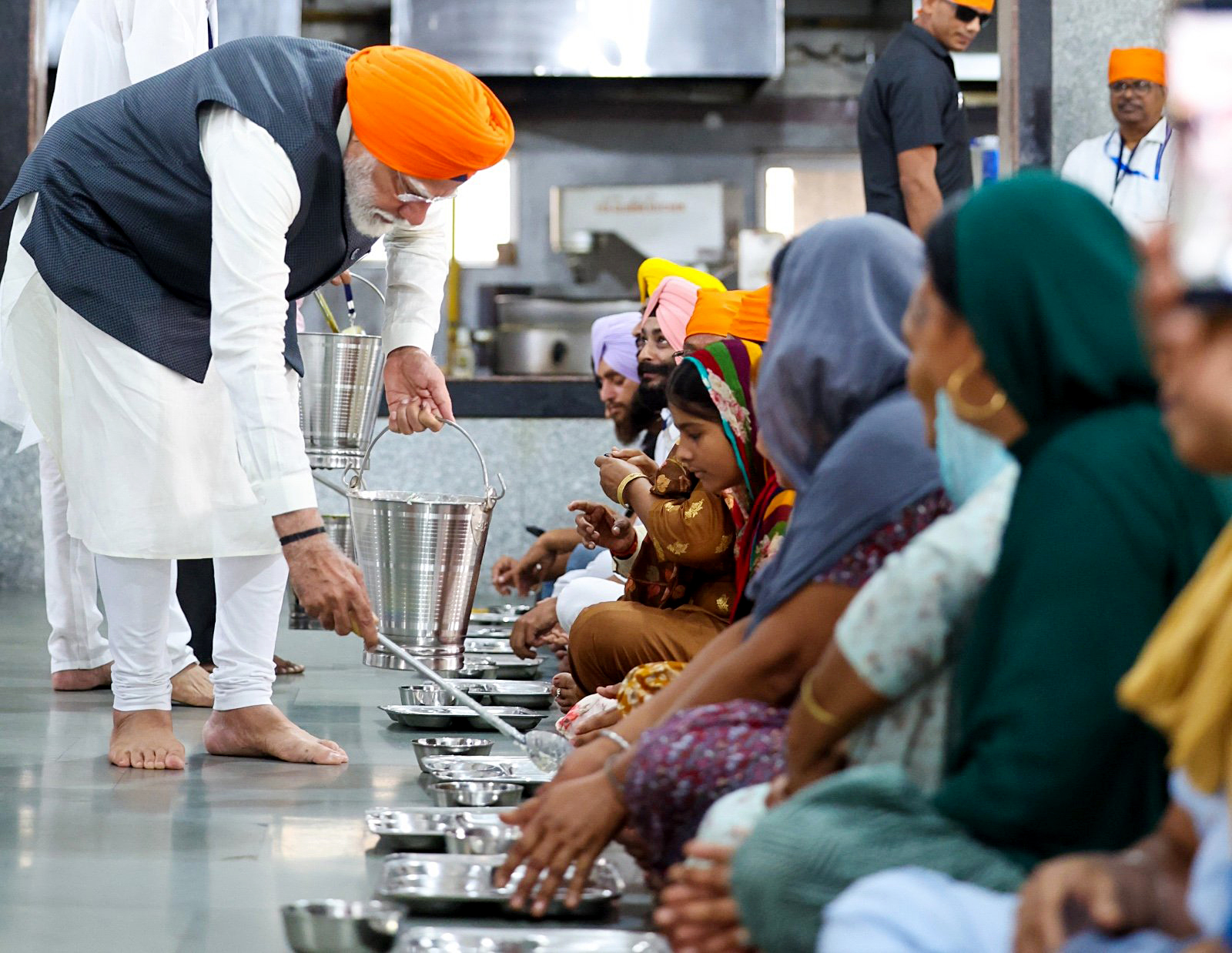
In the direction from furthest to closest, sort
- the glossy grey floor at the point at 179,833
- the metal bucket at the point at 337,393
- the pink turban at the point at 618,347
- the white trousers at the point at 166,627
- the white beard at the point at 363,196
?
the pink turban at the point at 618,347
the metal bucket at the point at 337,393
the white trousers at the point at 166,627
the white beard at the point at 363,196
the glossy grey floor at the point at 179,833

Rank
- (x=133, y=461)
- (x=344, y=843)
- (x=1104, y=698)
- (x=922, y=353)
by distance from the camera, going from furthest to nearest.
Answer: (x=133, y=461), (x=344, y=843), (x=922, y=353), (x=1104, y=698)

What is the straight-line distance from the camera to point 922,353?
1.29 metres

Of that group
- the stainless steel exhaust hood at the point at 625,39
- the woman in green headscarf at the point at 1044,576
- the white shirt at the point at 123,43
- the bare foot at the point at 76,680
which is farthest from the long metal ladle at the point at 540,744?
the stainless steel exhaust hood at the point at 625,39

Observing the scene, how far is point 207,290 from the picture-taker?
2.82 meters

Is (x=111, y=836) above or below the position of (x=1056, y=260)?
below

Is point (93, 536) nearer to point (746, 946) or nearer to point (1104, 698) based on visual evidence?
point (746, 946)

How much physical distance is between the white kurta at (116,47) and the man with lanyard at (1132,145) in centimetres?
290

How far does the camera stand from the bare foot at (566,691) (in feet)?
11.0

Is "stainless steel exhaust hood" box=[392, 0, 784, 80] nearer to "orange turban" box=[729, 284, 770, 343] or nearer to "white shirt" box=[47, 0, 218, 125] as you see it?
"white shirt" box=[47, 0, 218, 125]

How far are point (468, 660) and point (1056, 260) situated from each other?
3018 millimetres

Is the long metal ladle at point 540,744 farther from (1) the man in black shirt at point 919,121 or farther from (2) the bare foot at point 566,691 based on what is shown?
(1) the man in black shirt at point 919,121

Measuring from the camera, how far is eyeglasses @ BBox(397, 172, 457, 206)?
2705mm

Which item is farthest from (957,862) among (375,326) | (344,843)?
(375,326)

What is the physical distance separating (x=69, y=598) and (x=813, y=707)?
2723 millimetres
